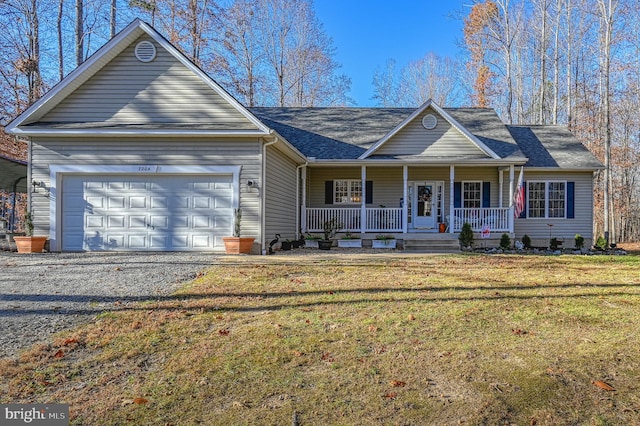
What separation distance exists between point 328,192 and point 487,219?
549 centimetres

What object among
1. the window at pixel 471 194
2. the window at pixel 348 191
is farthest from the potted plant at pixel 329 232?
the window at pixel 471 194

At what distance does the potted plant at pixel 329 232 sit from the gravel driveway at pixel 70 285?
4.06 meters

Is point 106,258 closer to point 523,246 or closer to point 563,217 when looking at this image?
point 523,246

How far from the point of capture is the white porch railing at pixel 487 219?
1380cm

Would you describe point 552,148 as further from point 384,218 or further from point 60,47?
point 60,47

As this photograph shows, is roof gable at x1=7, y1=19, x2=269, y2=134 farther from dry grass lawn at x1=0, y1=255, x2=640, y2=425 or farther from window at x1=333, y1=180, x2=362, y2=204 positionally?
dry grass lawn at x1=0, y1=255, x2=640, y2=425

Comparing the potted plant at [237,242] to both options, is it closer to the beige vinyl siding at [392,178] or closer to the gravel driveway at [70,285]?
the gravel driveway at [70,285]

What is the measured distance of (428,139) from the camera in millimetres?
14055

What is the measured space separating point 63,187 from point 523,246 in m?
14.2

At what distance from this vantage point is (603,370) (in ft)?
11.0

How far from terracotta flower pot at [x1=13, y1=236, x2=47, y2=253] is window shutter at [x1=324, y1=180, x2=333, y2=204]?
343 inches

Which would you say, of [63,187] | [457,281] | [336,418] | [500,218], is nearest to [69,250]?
[63,187]
